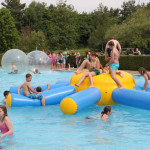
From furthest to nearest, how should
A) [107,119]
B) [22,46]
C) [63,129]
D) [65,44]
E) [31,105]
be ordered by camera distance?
1. [65,44]
2. [22,46]
3. [31,105]
4. [107,119]
5. [63,129]

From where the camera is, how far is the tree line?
101 ft

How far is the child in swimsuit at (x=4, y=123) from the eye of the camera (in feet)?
15.7

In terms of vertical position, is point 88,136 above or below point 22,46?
below

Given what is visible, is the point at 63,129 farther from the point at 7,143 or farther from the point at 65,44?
the point at 65,44

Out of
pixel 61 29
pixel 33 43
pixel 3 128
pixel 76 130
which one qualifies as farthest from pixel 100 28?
pixel 3 128

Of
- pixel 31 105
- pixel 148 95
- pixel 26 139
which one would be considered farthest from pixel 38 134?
pixel 148 95

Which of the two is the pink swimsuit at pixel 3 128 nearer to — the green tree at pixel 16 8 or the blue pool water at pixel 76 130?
the blue pool water at pixel 76 130

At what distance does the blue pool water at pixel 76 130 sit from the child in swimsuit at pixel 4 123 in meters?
0.17

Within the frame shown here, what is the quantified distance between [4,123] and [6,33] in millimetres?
41531

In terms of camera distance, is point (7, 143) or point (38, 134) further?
point (38, 134)

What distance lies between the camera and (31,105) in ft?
25.4

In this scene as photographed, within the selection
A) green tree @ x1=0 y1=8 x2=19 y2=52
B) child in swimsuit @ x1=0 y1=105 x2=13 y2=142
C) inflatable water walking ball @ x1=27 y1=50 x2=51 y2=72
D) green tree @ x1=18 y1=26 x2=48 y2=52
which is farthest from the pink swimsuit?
green tree @ x1=18 y1=26 x2=48 y2=52

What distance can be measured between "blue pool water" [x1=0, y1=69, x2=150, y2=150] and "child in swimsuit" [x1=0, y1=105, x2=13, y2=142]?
168 mm

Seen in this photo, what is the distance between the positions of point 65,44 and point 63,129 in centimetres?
4384
